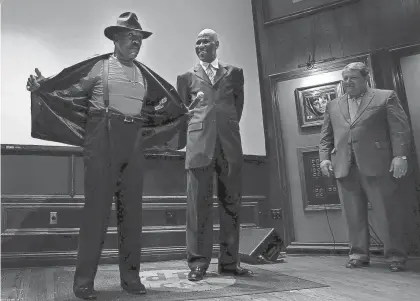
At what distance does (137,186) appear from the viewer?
1961 millimetres

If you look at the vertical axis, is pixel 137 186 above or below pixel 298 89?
below

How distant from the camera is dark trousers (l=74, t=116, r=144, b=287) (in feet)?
6.01

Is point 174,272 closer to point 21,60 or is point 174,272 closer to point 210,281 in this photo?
point 210,281

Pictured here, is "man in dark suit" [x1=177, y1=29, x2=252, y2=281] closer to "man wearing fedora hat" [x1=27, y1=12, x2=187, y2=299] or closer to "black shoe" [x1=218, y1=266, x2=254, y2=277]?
"black shoe" [x1=218, y1=266, x2=254, y2=277]

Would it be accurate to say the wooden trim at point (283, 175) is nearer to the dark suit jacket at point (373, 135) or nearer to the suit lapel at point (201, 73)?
the dark suit jacket at point (373, 135)

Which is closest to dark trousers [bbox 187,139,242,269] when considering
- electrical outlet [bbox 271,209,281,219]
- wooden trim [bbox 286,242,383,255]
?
wooden trim [bbox 286,242,383,255]

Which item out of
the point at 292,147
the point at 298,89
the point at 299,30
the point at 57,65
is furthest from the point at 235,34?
the point at 57,65

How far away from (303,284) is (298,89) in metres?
2.02

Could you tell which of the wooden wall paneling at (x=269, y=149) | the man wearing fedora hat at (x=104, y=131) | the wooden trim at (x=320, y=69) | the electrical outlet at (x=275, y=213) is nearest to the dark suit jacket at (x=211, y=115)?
the man wearing fedora hat at (x=104, y=131)

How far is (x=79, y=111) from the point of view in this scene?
2.03 metres

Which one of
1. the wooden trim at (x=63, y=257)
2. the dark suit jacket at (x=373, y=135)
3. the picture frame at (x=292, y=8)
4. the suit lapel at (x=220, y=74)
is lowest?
the wooden trim at (x=63, y=257)

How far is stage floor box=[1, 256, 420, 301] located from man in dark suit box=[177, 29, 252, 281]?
0.16 meters

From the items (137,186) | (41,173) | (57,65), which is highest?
(57,65)

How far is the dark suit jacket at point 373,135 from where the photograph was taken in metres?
2.57
